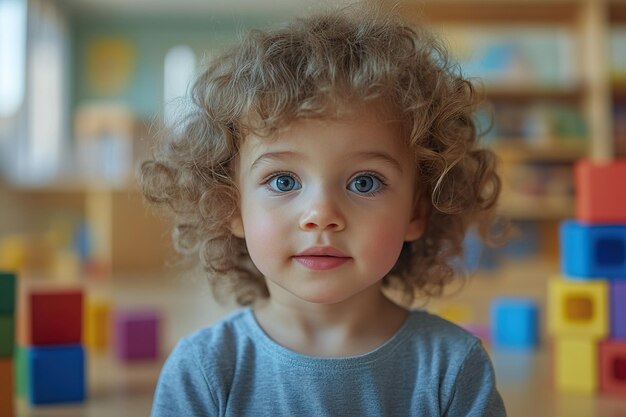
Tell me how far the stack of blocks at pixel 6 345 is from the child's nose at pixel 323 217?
0.51 meters

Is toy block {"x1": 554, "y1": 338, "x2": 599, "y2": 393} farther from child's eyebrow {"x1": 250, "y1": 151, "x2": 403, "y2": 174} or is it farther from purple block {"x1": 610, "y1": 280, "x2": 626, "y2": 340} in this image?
child's eyebrow {"x1": 250, "y1": 151, "x2": 403, "y2": 174}

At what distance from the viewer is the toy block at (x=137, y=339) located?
5.06ft

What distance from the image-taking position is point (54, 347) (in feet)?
3.94

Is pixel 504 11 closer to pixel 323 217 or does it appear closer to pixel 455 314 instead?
pixel 455 314

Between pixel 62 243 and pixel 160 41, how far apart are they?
1.68 m

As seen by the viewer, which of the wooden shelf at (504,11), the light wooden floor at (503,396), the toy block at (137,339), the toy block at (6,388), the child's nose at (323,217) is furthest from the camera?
the wooden shelf at (504,11)

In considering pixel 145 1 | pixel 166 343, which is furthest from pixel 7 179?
pixel 166 343

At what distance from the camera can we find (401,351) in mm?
827

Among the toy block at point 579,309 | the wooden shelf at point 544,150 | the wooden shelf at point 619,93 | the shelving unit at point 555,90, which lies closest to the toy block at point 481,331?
the toy block at point 579,309

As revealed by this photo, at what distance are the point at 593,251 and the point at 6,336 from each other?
0.92 meters

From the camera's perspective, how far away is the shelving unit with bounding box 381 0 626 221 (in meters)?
3.44

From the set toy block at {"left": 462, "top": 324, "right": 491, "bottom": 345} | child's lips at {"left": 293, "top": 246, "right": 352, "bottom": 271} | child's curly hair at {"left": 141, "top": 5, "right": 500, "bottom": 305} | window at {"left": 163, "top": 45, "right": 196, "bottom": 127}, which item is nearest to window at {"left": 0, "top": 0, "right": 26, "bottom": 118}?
window at {"left": 163, "top": 45, "right": 196, "bottom": 127}

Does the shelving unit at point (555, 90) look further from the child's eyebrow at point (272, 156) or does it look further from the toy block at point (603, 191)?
the child's eyebrow at point (272, 156)

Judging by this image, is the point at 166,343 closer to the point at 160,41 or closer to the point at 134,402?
the point at 134,402
